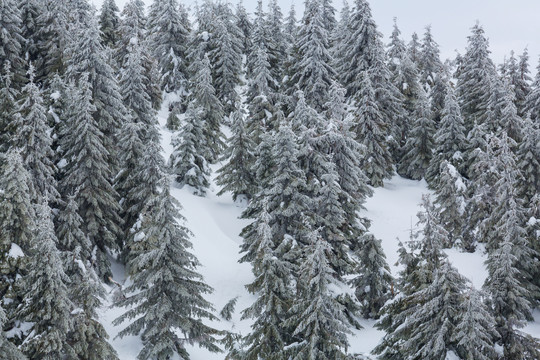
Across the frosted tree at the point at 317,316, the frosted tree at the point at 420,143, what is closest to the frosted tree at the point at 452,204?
the frosted tree at the point at 420,143

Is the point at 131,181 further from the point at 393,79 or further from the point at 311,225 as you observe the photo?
the point at 393,79

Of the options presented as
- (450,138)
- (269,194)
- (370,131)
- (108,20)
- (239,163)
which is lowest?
(269,194)

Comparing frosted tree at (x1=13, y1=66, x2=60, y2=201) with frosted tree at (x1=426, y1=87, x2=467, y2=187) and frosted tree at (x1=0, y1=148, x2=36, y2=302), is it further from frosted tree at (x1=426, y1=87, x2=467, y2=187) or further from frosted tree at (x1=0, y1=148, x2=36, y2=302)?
frosted tree at (x1=426, y1=87, x2=467, y2=187)

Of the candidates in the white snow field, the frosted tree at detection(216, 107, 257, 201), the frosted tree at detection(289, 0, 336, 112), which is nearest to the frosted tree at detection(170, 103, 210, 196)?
the white snow field

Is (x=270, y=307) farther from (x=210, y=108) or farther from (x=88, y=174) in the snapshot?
(x=210, y=108)

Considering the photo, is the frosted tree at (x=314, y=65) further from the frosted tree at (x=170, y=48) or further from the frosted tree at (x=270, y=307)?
the frosted tree at (x=270, y=307)

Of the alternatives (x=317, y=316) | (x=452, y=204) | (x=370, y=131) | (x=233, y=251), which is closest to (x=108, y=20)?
(x=370, y=131)

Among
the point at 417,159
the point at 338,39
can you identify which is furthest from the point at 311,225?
the point at 338,39
